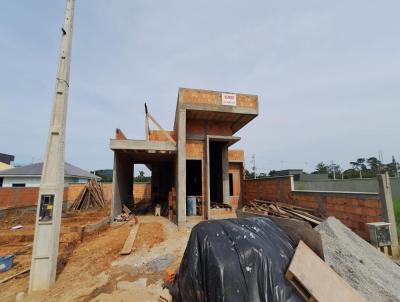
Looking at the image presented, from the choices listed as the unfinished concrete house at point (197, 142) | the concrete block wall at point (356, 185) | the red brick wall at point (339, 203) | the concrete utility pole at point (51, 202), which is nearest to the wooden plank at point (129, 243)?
the concrete utility pole at point (51, 202)

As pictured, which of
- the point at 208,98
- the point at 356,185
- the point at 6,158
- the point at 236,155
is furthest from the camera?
the point at 6,158

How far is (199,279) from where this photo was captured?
8.17 ft

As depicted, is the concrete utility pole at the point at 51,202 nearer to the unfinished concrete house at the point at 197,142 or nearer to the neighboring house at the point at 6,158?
the unfinished concrete house at the point at 197,142

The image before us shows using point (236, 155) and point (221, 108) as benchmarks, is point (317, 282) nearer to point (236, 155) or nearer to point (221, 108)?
point (221, 108)

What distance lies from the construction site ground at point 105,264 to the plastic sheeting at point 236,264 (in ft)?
4.88

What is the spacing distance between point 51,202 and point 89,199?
510 inches

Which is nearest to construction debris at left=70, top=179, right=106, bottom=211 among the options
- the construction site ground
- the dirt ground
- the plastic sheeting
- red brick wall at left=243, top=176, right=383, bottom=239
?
the dirt ground

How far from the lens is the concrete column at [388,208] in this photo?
4.47 metres

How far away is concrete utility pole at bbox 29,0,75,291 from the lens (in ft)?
13.1

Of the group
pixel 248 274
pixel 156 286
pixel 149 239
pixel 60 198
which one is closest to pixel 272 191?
pixel 149 239

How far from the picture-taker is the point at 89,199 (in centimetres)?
1545

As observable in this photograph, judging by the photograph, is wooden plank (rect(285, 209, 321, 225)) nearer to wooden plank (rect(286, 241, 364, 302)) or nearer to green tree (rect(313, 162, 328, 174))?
wooden plank (rect(286, 241, 364, 302))

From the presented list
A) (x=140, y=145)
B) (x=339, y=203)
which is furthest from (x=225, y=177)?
(x=339, y=203)

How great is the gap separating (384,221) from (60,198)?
741 cm
